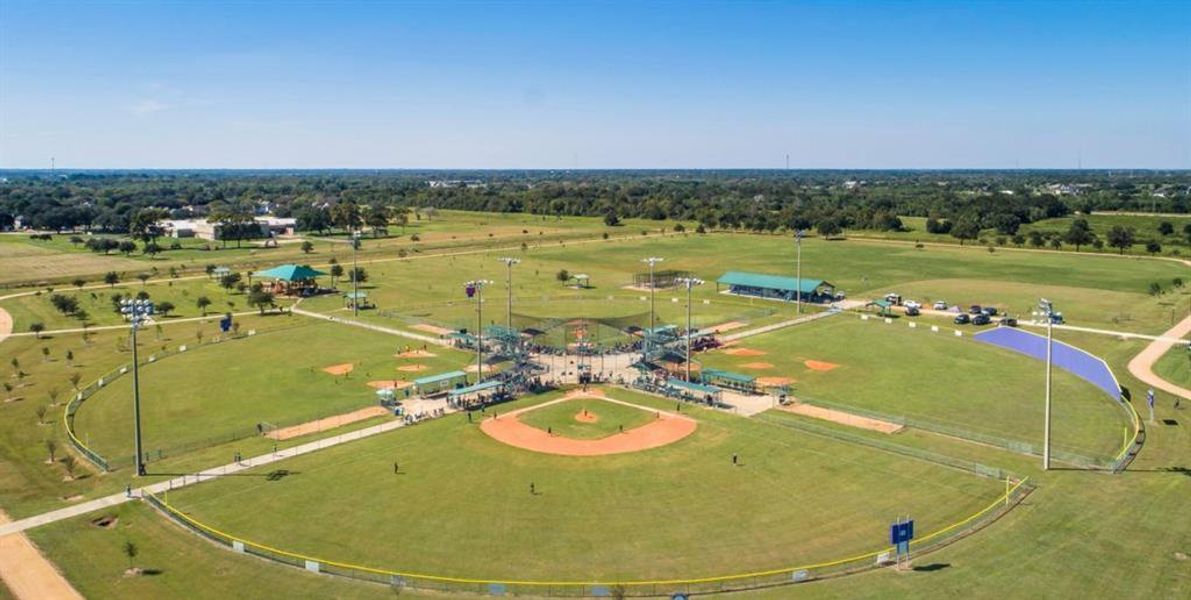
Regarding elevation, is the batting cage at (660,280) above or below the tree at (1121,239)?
below

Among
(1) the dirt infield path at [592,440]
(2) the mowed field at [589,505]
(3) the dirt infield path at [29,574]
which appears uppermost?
(1) the dirt infield path at [592,440]

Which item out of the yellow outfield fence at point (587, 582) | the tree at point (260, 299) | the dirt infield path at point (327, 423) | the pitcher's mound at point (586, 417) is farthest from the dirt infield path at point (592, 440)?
the tree at point (260, 299)

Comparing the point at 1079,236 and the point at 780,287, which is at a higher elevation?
the point at 1079,236

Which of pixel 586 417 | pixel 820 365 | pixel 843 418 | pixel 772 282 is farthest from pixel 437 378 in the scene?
pixel 772 282

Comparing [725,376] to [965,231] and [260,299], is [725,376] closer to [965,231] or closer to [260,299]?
[260,299]

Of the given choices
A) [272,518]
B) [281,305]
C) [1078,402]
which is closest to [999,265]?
[1078,402]

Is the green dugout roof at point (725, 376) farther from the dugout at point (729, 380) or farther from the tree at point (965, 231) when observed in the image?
the tree at point (965, 231)
